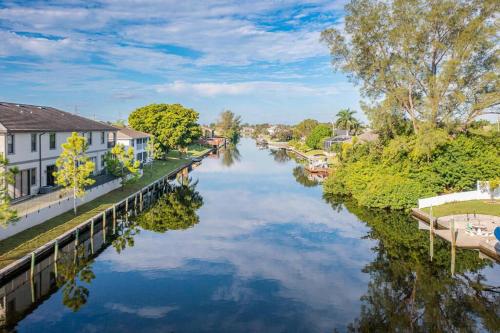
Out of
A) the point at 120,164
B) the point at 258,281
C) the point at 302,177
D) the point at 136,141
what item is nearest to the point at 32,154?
the point at 120,164

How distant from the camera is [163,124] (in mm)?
85812

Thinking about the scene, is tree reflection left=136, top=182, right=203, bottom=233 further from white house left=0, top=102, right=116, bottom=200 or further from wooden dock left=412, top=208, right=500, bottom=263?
wooden dock left=412, top=208, right=500, bottom=263

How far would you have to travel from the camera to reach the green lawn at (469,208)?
34469 millimetres

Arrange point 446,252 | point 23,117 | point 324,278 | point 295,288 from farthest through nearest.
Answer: point 23,117, point 446,252, point 324,278, point 295,288

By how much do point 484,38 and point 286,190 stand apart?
1110 inches

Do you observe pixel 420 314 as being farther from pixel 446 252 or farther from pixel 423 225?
pixel 423 225

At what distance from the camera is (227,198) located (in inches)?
1987

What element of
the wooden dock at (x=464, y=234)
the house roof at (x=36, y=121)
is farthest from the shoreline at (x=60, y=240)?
the wooden dock at (x=464, y=234)

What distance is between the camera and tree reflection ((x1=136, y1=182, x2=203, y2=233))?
36156 millimetres

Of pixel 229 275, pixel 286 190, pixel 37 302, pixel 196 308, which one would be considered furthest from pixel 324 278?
pixel 286 190

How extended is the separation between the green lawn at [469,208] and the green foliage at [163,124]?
188 ft

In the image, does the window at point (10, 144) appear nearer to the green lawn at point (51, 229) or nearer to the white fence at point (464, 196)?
the green lawn at point (51, 229)

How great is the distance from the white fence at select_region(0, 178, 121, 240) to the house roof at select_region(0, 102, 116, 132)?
6565mm

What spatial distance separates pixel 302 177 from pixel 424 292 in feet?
162
